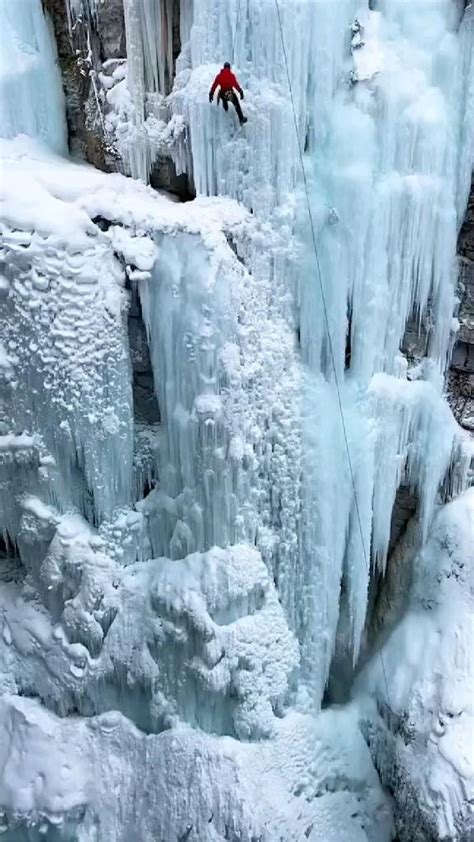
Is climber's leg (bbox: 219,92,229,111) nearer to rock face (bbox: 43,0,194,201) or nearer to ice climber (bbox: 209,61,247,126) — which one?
ice climber (bbox: 209,61,247,126)

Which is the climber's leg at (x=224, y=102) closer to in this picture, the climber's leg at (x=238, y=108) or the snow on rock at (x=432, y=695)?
the climber's leg at (x=238, y=108)

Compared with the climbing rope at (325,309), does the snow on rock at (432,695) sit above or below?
below

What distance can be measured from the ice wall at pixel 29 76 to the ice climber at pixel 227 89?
131 cm

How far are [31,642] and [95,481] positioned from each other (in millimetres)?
1274

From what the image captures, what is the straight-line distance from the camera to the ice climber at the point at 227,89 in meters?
4.40

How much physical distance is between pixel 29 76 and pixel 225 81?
4.85 ft

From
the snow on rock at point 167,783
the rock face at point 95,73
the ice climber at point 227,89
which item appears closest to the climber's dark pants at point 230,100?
the ice climber at point 227,89

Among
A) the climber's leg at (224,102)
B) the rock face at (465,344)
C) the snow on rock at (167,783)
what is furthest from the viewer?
the rock face at (465,344)

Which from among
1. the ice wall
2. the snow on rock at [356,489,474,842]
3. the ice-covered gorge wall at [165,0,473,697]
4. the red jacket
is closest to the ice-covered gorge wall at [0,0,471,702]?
the ice-covered gorge wall at [165,0,473,697]

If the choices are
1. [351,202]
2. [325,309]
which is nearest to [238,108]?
[351,202]

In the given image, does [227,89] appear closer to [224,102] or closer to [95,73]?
[224,102]

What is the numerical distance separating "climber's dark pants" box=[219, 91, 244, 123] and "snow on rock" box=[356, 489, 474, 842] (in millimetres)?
3040

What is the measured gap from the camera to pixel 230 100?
4.53 metres

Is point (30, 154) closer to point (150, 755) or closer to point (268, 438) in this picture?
point (268, 438)
